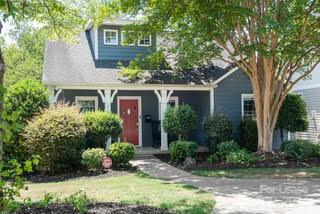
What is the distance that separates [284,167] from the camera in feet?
46.9

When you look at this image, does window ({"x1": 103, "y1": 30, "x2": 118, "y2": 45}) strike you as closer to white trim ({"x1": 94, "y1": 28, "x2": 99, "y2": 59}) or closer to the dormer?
the dormer

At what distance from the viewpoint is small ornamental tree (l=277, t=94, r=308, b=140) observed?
19094 millimetres

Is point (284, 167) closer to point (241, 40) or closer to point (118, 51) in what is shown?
point (241, 40)

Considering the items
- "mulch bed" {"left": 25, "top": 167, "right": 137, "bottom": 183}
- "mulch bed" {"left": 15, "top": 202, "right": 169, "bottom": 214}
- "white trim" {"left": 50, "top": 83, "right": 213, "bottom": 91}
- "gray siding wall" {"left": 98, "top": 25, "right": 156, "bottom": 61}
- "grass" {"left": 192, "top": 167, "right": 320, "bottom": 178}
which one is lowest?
"mulch bed" {"left": 25, "top": 167, "right": 137, "bottom": 183}

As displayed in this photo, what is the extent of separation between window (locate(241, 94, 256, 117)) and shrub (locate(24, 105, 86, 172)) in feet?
28.1

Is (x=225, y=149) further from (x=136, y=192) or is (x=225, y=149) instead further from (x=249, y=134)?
(x=136, y=192)

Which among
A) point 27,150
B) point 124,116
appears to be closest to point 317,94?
point 124,116

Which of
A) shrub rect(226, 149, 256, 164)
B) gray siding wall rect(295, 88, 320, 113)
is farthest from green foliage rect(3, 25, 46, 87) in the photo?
shrub rect(226, 149, 256, 164)

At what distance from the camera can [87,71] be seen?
18438 mm

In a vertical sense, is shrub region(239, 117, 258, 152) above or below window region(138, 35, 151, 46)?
below

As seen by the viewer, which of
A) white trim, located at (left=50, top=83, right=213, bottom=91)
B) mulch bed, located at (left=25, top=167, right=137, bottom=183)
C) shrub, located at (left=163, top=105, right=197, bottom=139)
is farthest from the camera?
white trim, located at (left=50, top=83, right=213, bottom=91)

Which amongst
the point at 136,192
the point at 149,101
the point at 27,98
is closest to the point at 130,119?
the point at 149,101

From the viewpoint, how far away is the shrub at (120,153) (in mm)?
14523

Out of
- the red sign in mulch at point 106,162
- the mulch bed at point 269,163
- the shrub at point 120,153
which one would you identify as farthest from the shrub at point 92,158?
the mulch bed at point 269,163
